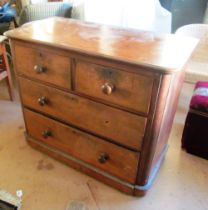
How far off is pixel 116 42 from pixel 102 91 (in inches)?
10.8

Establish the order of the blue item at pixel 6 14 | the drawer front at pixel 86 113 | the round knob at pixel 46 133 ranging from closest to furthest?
1. the drawer front at pixel 86 113
2. the round knob at pixel 46 133
3. the blue item at pixel 6 14

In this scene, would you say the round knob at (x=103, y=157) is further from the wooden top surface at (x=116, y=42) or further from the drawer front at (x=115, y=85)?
the wooden top surface at (x=116, y=42)

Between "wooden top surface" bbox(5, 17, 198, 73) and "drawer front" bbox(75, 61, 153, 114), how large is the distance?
0.24ft

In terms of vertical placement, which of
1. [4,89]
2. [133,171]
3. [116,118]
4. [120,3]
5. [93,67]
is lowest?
[4,89]

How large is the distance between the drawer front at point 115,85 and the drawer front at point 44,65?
79mm

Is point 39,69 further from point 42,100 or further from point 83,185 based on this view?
point 83,185

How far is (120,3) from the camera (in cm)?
189

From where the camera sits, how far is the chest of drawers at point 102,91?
0.97m

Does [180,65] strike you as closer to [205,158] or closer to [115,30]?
[115,30]

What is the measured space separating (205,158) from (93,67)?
3.70ft

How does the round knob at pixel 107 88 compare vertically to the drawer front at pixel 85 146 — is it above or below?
above

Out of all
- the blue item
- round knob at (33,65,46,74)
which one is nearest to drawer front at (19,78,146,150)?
round knob at (33,65,46,74)

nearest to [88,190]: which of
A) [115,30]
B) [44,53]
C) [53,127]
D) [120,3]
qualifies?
[53,127]

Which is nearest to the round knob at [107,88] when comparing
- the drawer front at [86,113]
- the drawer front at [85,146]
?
the drawer front at [86,113]
